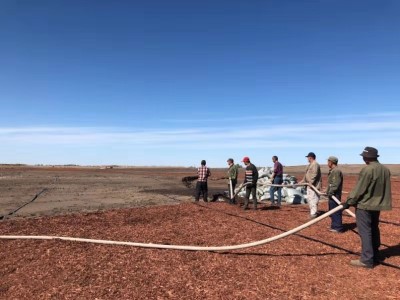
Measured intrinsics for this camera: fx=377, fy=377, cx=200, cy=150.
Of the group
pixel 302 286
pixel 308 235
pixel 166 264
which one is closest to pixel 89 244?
pixel 166 264

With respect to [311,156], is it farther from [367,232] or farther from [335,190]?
[367,232]

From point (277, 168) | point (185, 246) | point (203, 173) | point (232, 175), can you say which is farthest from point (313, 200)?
point (185, 246)

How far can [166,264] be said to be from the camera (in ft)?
24.0

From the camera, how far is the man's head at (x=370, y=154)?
739 centimetres

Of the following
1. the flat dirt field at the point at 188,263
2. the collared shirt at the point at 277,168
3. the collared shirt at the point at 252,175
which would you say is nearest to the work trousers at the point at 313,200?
the flat dirt field at the point at 188,263

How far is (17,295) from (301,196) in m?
15.2

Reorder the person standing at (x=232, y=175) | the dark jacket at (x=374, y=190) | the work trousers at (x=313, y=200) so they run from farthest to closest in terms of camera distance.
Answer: the person standing at (x=232, y=175), the work trousers at (x=313, y=200), the dark jacket at (x=374, y=190)

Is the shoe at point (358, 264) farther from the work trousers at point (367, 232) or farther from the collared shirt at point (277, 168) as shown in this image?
the collared shirt at point (277, 168)

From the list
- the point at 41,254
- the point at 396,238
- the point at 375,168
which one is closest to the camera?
the point at 375,168

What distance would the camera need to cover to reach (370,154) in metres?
7.41

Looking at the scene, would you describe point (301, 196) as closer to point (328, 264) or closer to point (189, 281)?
point (328, 264)

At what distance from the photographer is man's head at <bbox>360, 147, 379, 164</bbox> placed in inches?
291

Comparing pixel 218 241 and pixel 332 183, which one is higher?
pixel 332 183

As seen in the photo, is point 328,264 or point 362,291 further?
point 328,264
